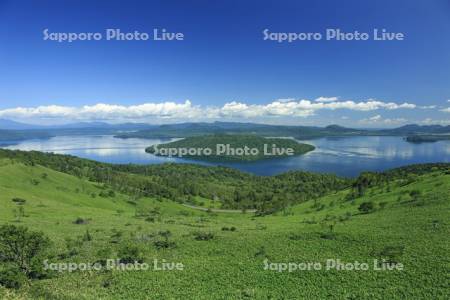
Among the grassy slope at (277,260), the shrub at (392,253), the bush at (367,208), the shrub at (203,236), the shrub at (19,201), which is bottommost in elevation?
the shrub at (19,201)

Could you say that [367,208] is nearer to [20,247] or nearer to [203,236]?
[203,236]

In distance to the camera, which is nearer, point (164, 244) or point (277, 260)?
point (277, 260)

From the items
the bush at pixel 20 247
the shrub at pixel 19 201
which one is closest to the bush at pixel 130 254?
the bush at pixel 20 247

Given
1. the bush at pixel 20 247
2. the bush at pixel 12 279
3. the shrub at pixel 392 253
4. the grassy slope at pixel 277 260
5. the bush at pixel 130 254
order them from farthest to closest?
the bush at pixel 130 254, the bush at pixel 20 247, the shrub at pixel 392 253, the bush at pixel 12 279, the grassy slope at pixel 277 260

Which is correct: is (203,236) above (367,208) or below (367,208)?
above

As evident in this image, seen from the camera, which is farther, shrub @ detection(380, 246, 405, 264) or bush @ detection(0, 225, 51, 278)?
bush @ detection(0, 225, 51, 278)

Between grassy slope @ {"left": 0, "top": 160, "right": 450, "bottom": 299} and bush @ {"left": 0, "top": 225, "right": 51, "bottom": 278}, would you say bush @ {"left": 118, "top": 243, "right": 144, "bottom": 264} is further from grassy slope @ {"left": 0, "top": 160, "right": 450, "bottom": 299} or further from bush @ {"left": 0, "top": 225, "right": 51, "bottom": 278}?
bush @ {"left": 0, "top": 225, "right": 51, "bottom": 278}

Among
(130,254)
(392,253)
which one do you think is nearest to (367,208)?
(392,253)

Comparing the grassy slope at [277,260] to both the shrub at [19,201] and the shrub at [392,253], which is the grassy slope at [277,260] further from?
the shrub at [19,201]

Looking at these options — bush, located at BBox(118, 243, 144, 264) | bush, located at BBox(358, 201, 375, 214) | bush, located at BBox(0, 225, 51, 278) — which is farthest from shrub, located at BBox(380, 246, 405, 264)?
bush, located at BBox(0, 225, 51, 278)

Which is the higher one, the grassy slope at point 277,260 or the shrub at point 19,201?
the grassy slope at point 277,260
